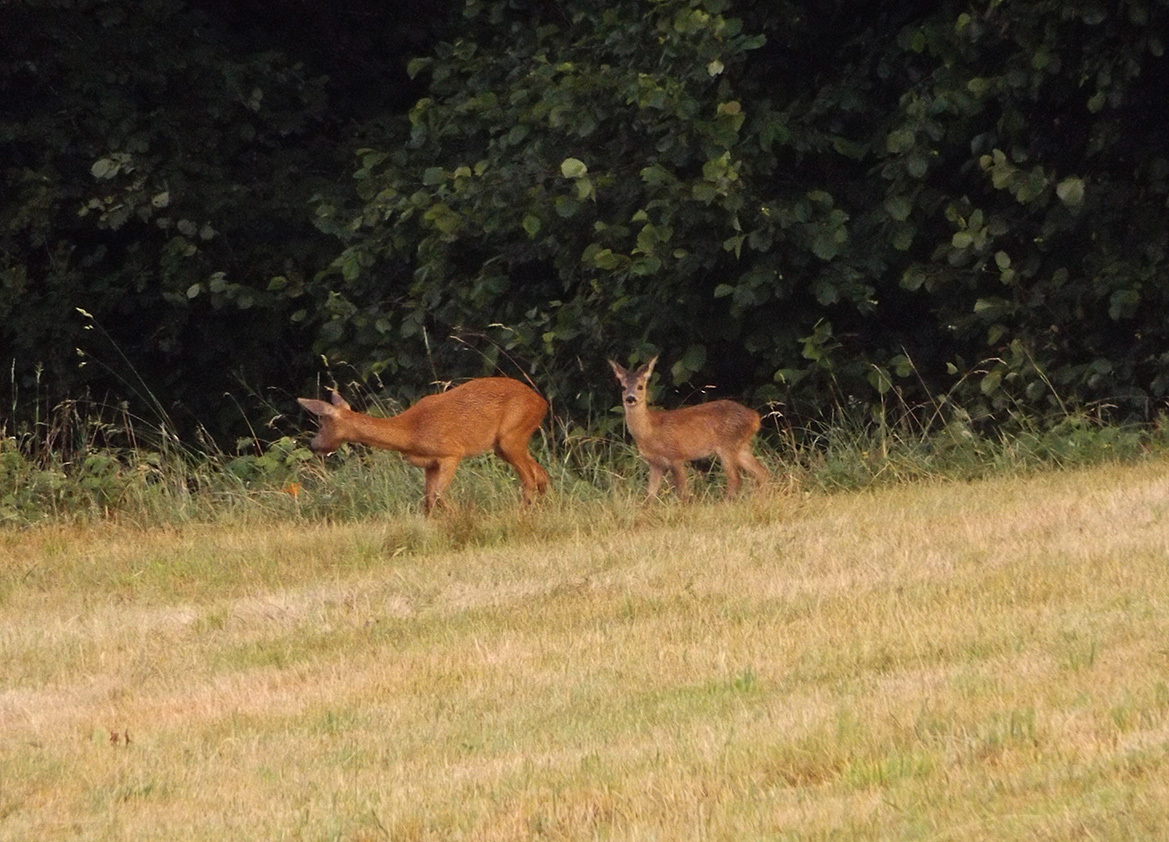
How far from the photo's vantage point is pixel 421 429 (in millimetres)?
12289

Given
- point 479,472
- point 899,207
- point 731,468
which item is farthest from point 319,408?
point 899,207

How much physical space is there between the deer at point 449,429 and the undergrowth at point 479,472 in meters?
0.22

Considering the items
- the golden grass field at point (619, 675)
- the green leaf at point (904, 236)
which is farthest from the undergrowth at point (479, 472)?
the green leaf at point (904, 236)

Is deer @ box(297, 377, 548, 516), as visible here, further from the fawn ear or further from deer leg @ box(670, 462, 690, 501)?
deer leg @ box(670, 462, 690, 501)

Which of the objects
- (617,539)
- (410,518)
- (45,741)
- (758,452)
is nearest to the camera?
(45,741)

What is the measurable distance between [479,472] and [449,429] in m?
1.19

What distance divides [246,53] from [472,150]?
121 inches

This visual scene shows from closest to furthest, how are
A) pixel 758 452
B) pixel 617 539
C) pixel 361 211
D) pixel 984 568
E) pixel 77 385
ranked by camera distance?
pixel 984 568, pixel 617 539, pixel 758 452, pixel 361 211, pixel 77 385

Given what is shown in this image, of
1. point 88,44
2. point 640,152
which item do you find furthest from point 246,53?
point 640,152

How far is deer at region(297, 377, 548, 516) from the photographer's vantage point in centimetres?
1211

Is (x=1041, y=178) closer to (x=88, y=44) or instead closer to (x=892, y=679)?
(x=892, y=679)

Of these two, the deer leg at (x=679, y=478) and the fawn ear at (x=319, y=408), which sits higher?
the fawn ear at (x=319, y=408)

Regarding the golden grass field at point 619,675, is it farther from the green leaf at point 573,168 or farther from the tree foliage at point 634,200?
the green leaf at point 573,168

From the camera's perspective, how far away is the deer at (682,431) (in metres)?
12.8
